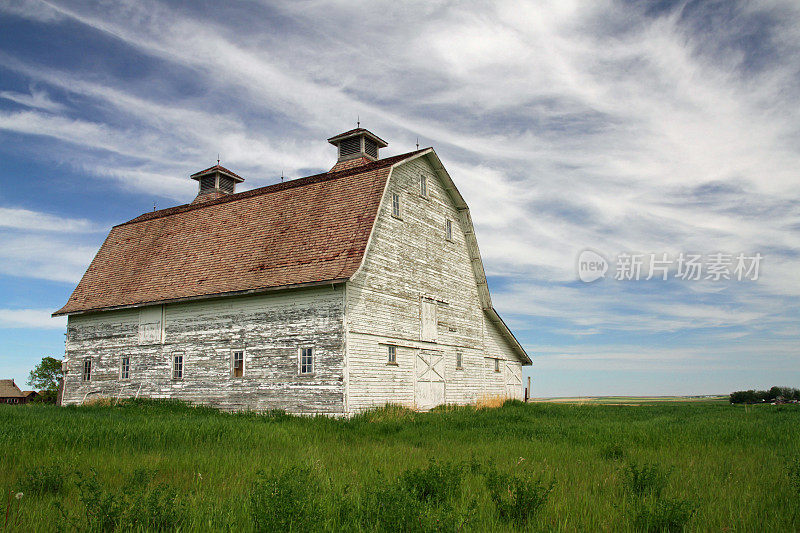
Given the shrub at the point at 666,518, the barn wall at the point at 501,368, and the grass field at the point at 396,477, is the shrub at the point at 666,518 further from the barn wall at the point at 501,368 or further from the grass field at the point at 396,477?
the barn wall at the point at 501,368

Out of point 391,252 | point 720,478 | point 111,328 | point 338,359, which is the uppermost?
point 391,252

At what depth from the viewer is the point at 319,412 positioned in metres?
17.9

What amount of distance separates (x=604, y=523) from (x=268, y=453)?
6.72 metres

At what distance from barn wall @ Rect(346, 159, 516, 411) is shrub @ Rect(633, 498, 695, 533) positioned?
1254 centimetres

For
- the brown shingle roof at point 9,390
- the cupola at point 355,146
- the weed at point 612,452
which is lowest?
the weed at point 612,452

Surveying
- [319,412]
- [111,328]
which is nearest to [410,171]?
[319,412]

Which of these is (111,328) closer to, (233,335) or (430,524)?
(233,335)

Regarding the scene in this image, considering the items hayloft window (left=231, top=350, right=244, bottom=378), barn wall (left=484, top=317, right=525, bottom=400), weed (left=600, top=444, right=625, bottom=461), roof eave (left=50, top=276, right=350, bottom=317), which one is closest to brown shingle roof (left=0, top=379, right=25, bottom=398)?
roof eave (left=50, top=276, right=350, bottom=317)

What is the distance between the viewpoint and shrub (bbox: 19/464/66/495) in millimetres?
7148

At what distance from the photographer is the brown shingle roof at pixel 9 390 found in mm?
60000

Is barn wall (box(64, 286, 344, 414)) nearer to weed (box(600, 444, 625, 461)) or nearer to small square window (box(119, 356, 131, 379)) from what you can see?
small square window (box(119, 356, 131, 379))

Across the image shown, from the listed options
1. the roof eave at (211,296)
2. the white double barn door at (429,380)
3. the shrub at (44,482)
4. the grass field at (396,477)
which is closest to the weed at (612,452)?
the grass field at (396,477)

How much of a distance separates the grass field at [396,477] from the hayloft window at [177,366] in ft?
22.3

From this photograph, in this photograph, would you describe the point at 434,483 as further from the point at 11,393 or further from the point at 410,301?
the point at 11,393
